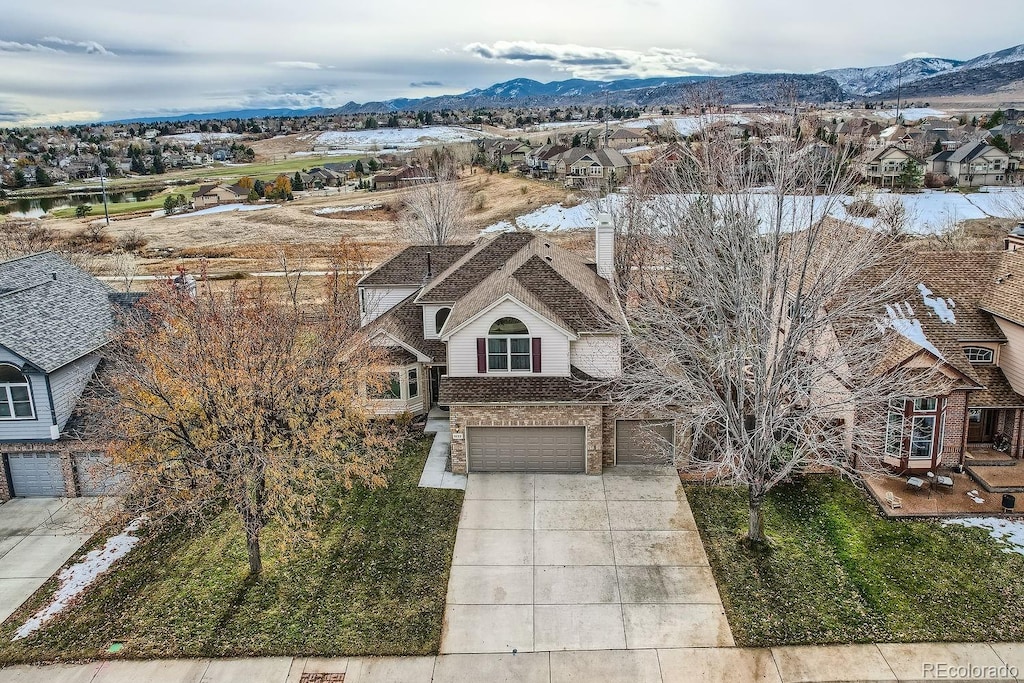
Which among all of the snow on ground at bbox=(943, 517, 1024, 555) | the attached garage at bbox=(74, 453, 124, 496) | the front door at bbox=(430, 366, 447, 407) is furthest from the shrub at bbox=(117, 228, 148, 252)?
the snow on ground at bbox=(943, 517, 1024, 555)

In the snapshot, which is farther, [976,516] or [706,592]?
[976,516]

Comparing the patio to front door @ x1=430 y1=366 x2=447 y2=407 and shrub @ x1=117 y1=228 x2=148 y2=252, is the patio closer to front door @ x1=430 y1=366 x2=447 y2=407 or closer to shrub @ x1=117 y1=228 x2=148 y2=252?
front door @ x1=430 y1=366 x2=447 y2=407

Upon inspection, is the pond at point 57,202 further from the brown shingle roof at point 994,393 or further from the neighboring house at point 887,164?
the brown shingle roof at point 994,393

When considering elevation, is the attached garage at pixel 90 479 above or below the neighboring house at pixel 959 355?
below

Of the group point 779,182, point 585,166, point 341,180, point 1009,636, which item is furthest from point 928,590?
point 341,180

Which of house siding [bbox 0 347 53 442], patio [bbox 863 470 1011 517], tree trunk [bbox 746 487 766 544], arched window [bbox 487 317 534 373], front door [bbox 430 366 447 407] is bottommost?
patio [bbox 863 470 1011 517]

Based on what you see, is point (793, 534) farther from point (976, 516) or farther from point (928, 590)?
point (976, 516)

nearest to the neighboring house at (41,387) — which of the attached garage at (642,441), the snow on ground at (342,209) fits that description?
the attached garage at (642,441)
